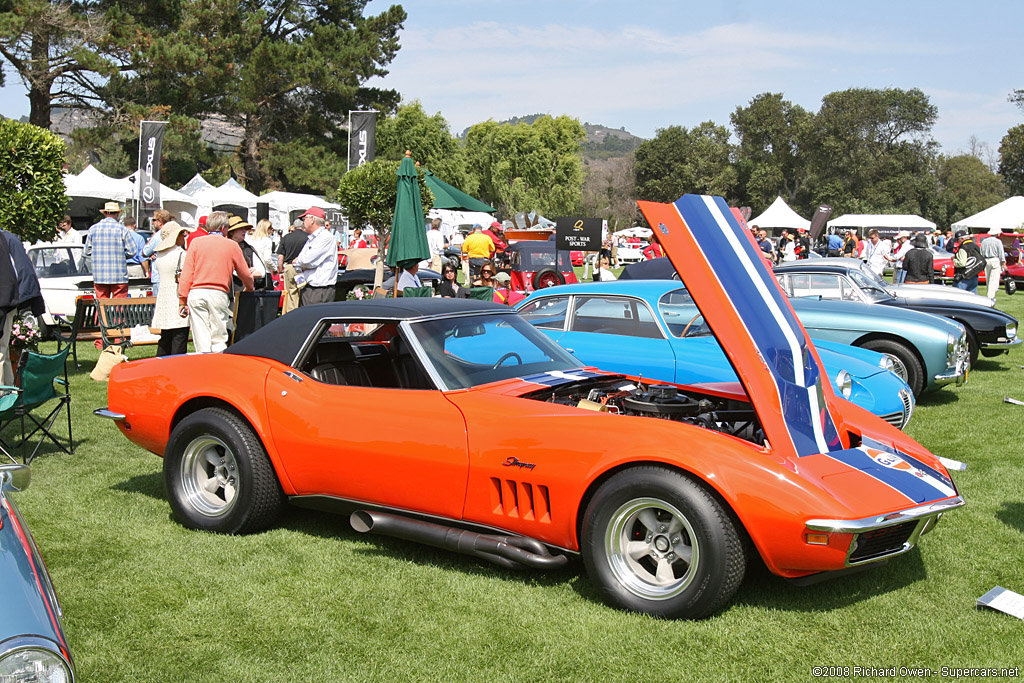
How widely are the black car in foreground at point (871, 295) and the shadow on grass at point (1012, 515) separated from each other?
18.3 feet

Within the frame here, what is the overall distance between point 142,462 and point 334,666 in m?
3.86

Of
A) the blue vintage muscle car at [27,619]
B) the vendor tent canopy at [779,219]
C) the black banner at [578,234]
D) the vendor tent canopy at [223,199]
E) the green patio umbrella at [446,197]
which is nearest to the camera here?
the blue vintage muscle car at [27,619]

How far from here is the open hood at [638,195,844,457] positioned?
159 inches

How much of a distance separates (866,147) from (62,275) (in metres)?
88.9

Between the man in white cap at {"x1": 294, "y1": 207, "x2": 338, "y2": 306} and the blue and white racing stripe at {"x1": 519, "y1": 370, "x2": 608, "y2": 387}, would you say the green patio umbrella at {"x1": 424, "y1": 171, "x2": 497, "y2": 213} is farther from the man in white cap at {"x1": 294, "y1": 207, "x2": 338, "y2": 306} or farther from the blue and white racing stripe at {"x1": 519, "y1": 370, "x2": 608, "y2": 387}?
the blue and white racing stripe at {"x1": 519, "y1": 370, "x2": 608, "y2": 387}

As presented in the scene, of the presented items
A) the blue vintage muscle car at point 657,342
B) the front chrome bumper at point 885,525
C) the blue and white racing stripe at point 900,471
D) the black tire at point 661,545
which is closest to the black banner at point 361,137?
the blue vintage muscle car at point 657,342

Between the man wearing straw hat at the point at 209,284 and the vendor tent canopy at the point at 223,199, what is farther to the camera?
the vendor tent canopy at the point at 223,199

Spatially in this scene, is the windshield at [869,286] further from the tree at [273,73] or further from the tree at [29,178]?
the tree at [273,73]

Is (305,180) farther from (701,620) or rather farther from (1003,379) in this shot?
(701,620)

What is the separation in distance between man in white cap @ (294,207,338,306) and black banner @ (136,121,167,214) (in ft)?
45.7

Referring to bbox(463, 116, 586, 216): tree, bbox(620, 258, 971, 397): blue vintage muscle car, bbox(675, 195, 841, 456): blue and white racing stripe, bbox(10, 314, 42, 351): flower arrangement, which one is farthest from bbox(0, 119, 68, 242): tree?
bbox(463, 116, 586, 216): tree

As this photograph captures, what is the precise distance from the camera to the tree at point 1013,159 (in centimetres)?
7644

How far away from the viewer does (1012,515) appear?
526cm

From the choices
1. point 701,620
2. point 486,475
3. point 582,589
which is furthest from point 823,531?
point 486,475
